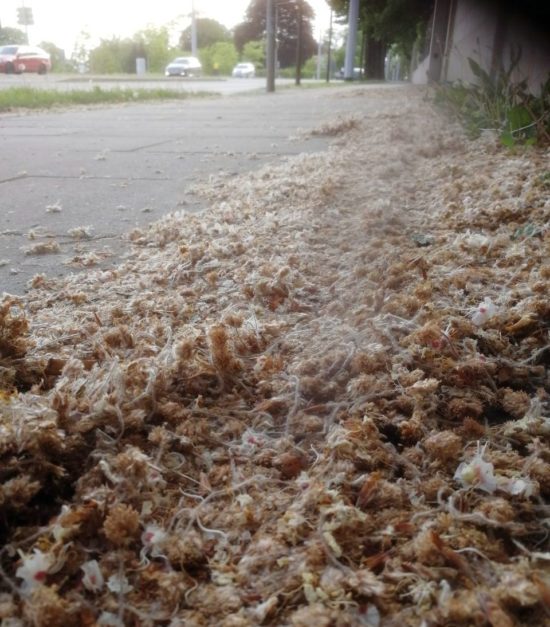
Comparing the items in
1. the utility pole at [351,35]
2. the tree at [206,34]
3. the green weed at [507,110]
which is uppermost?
the tree at [206,34]

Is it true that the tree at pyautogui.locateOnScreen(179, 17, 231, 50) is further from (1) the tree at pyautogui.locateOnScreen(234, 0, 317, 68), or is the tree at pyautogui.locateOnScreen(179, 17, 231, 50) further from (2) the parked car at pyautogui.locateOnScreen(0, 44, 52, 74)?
(2) the parked car at pyautogui.locateOnScreen(0, 44, 52, 74)

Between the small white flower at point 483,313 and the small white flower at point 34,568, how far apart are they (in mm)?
749

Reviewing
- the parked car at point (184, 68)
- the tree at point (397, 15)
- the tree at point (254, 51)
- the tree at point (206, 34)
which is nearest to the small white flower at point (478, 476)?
the tree at point (397, 15)

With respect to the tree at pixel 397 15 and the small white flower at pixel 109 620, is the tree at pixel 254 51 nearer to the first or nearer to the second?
the tree at pixel 397 15

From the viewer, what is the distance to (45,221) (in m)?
1.80

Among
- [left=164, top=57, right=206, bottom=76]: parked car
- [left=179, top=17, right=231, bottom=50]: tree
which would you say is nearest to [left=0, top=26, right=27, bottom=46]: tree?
[left=164, top=57, right=206, bottom=76]: parked car

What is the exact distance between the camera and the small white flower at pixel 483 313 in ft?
3.29

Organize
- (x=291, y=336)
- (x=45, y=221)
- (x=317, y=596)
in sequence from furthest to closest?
(x=45, y=221)
(x=291, y=336)
(x=317, y=596)

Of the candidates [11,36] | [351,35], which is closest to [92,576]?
[351,35]

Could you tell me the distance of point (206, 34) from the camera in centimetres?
4825

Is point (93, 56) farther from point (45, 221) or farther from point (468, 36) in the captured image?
point (45, 221)

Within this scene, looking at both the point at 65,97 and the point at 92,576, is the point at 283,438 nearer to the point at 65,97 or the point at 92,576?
the point at 92,576

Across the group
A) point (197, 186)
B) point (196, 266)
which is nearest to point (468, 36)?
point (197, 186)

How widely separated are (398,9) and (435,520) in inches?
330
